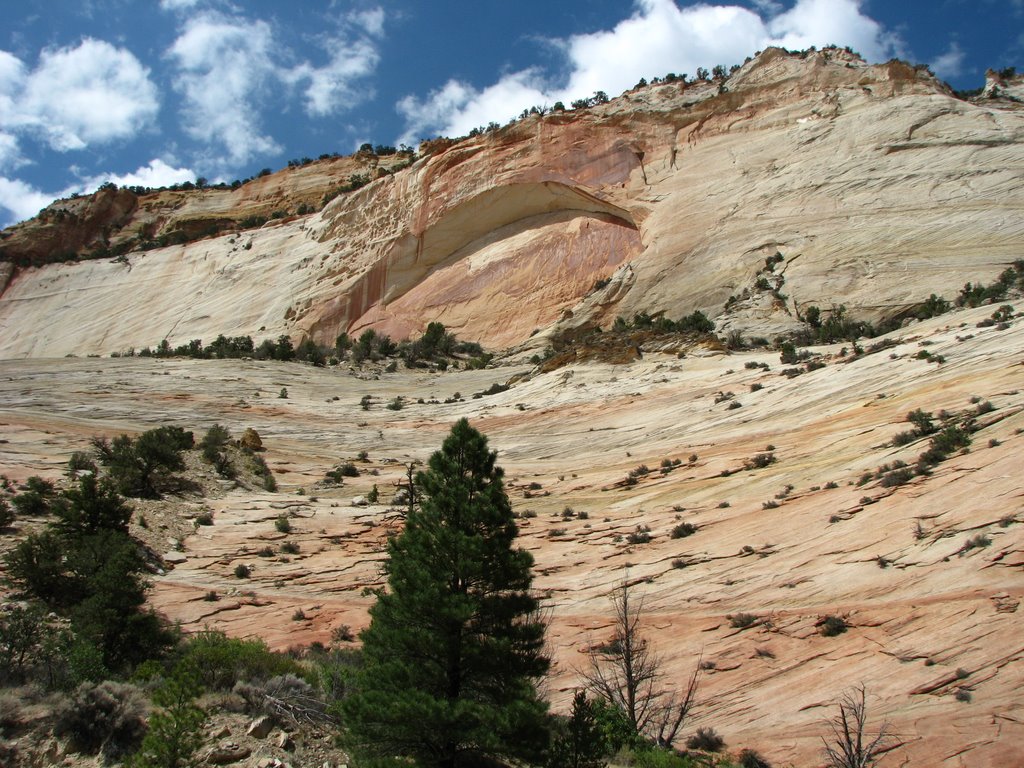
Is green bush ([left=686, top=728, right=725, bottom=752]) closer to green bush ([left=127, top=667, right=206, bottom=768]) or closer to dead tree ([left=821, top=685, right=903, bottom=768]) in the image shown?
dead tree ([left=821, top=685, right=903, bottom=768])

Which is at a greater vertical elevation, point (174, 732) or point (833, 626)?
point (174, 732)

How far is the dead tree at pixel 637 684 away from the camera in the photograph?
11.4 m

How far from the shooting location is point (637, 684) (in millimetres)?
12258

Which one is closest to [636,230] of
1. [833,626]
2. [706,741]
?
[833,626]

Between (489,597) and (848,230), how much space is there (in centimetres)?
3448

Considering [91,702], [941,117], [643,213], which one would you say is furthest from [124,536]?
[941,117]

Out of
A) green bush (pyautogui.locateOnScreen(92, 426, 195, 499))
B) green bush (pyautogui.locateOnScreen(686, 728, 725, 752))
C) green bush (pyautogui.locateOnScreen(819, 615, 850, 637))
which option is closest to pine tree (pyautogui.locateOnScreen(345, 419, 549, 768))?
green bush (pyautogui.locateOnScreen(686, 728, 725, 752))

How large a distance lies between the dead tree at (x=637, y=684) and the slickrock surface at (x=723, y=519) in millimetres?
276

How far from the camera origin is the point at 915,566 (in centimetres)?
1198

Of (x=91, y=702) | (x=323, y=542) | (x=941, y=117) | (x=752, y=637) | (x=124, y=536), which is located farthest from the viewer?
(x=941, y=117)

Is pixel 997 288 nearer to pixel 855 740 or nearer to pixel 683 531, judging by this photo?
pixel 683 531

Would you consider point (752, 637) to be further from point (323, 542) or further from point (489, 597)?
point (323, 542)

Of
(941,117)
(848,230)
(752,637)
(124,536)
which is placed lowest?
(752,637)

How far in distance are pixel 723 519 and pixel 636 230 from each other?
34.3 m
